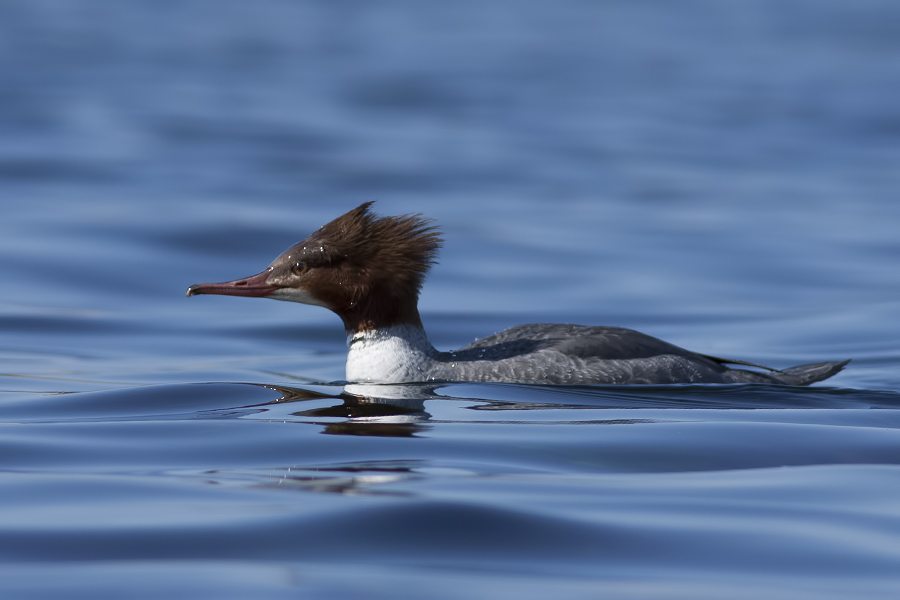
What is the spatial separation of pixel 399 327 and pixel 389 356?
0.21m

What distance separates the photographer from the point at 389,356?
7.68 meters

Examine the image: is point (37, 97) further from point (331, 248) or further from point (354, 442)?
point (354, 442)

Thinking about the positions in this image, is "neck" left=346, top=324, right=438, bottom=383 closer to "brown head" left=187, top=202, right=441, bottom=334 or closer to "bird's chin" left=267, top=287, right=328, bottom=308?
"brown head" left=187, top=202, right=441, bottom=334

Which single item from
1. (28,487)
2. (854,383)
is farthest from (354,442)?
(854,383)

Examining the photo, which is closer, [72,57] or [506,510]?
[506,510]

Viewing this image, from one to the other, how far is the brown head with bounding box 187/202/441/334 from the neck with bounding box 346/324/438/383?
6 cm

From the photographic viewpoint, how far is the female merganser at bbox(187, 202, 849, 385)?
7.67 meters

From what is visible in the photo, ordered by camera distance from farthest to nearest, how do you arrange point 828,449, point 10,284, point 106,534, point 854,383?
point 10,284 < point 854,383 < point 828,449 < point 106,534

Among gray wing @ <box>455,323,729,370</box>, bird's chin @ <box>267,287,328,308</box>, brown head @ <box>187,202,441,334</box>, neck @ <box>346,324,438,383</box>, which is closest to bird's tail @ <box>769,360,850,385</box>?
gray wing @ <box>455,323,729,370</box>

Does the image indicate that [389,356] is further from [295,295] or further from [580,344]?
[580,344]

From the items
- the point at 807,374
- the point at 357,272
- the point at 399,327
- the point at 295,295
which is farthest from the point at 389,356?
the point at 807,374

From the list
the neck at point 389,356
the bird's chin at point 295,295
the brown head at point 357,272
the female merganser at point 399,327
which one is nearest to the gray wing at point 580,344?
the female merganser at point 399,327

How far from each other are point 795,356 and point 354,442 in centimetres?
588

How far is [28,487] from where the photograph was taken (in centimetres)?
452
